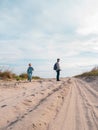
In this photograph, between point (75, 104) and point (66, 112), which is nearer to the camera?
point (66, 112)

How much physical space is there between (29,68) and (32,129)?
20265mm

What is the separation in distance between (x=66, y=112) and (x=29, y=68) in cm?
1799

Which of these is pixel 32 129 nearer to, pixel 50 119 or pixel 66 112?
pixel 50 119

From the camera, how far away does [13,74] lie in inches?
1134

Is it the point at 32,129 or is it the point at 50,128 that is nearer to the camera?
the point at 32,129

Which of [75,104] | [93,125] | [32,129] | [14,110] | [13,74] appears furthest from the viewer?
[13,74]

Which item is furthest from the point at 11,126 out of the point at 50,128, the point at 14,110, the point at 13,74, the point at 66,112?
the point at 13,74

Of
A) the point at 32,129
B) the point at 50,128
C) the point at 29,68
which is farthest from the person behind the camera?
the point at 29,68

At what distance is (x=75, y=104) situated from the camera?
32.9 ft

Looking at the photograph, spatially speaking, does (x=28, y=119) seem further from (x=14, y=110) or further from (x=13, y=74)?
(x=13, y=74)

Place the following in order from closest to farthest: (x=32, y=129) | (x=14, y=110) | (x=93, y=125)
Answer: (x=32, y=129), (x=93, y=125), (x=14, y=110)

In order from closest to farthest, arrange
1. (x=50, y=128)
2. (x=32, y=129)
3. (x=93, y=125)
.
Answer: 1. (x=32, y=129)
2. (x=50, y=128)
3. (x=93, y=125)

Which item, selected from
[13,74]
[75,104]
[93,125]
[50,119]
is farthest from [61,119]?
[13,74]

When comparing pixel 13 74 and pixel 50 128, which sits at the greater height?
pixel 13 74
